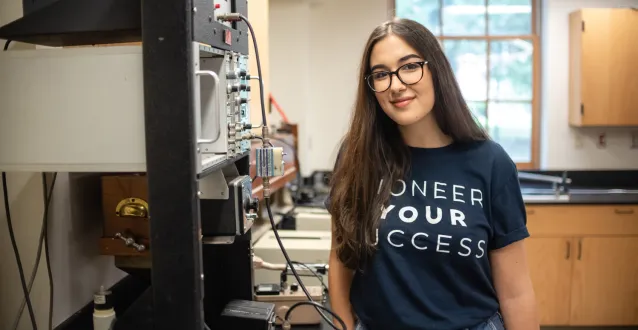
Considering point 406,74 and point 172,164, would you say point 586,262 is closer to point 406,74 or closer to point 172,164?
point 406,74

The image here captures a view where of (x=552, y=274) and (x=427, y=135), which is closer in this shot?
(x=427, y=135)

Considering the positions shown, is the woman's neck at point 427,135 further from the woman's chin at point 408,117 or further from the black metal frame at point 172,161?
the black metal frame at point 172,161

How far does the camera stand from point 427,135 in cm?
139

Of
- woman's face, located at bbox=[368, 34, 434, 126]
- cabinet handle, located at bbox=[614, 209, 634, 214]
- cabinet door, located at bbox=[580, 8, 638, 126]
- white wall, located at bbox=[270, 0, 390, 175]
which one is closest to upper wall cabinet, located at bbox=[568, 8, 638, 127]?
cabinet door, located at bbox=[580, 8, 638, 126]

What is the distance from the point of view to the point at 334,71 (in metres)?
4.13

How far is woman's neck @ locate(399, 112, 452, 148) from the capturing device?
1379 millimetres

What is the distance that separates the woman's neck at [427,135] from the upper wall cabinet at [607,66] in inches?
111

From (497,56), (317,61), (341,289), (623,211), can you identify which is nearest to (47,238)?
(341,289)

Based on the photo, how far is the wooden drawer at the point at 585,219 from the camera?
343 centimetres

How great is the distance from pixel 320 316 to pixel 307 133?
252cm

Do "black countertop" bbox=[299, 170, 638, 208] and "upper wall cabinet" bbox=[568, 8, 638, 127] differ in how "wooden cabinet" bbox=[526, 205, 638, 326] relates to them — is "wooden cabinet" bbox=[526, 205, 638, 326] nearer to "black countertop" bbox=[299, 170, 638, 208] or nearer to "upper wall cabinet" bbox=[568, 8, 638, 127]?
"black countertop" bbox=[299, 170, 638, 208]

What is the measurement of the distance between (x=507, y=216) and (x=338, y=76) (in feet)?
9.71

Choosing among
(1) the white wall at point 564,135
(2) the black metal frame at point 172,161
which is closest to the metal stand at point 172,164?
(2) the black metal frame at point 172,161

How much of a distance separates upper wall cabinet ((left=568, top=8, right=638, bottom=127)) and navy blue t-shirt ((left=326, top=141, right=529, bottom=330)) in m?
2.78
